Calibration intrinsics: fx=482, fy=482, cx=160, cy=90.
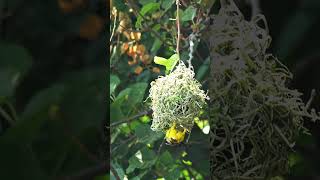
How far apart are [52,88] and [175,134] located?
54 centimetres

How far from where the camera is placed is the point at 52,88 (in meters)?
0.28

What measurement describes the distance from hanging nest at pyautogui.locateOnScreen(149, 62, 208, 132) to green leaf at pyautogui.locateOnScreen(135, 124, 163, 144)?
0.01m

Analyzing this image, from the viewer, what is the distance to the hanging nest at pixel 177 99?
80cm

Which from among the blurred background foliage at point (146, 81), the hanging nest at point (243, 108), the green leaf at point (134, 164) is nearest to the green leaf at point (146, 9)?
the blurred background foliage at point (146, 81)

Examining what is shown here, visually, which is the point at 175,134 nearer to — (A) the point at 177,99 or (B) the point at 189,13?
(A) the point at 177,99

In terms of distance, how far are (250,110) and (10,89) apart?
0.57 meters

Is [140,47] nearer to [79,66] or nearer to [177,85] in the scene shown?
[177,85]

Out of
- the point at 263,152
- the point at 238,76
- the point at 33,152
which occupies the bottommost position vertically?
the point at 263,152

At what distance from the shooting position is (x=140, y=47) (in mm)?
838

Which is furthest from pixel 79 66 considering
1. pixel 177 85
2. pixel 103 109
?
pixel 177 85

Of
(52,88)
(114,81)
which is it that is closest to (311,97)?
(114,81)

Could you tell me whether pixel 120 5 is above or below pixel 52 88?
below

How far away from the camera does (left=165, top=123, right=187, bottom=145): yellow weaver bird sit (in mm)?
813

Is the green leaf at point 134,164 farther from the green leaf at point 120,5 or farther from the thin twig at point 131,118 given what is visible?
the green leaf at point 120,5
